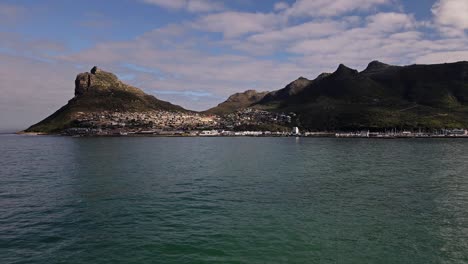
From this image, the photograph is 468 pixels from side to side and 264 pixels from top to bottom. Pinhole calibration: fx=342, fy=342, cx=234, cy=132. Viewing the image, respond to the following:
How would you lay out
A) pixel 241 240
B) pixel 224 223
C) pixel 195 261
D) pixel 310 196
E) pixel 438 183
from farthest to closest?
pixel 438 183, pixel 310 196, pixel 224 223, pixel 241 240, pixel 195 261

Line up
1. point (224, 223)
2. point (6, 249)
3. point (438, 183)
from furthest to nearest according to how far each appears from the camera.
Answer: point (438, 183) → point (224, 223) → point (6, 249)

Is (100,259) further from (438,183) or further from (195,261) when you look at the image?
(438,183)

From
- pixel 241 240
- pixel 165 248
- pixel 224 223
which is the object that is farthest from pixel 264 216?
pixel 165 248

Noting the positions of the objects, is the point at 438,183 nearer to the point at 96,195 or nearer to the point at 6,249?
the point at 96,195

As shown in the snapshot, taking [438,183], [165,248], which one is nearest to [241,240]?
[165,248]

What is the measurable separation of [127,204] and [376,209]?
2985cm

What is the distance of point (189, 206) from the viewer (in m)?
41.5

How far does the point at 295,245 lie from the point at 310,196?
19.3 m

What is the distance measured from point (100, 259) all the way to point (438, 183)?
54.5 m

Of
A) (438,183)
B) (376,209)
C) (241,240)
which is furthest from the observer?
(438,183)

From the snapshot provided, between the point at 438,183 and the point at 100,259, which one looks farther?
the point at 438,183

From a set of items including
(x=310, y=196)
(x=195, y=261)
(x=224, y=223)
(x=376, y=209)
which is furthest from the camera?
(x=310, y=196)

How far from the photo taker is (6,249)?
90.1 feet

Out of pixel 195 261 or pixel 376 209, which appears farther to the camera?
pixel 376 209
